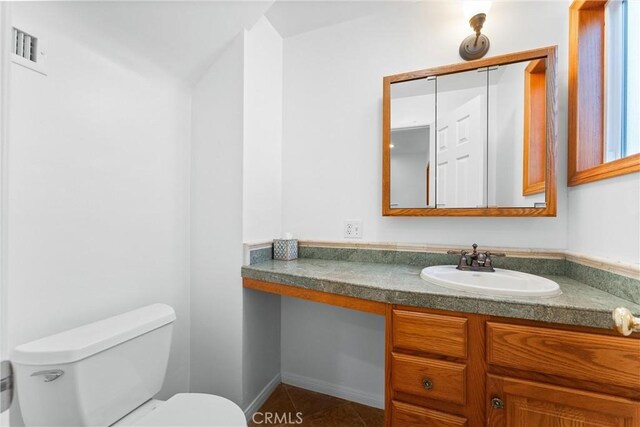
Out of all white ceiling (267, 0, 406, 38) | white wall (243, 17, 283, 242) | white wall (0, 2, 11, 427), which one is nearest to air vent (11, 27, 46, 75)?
white wall (0, 2, 11, 427)

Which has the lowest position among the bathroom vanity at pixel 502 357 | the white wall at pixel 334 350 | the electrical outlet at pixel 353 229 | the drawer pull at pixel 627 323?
the white wall at pixel 334 350

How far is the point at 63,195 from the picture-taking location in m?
1.07

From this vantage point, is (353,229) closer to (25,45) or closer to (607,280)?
(607,280)

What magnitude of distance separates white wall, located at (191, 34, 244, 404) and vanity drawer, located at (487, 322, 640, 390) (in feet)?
3.93

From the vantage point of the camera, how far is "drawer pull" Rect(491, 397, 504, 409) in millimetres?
908

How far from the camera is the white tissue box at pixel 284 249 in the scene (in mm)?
1694

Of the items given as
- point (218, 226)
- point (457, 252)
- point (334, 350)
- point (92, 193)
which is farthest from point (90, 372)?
point (457, 252)

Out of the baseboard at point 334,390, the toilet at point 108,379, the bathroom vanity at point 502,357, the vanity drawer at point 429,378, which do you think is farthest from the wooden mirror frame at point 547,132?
the toilet at point 108,379

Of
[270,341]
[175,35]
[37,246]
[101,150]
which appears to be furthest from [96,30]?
[270,341]

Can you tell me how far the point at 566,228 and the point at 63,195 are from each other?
223 centimetres

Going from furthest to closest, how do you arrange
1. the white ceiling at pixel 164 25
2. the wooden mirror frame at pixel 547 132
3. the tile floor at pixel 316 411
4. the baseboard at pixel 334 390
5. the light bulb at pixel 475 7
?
the baseboard at pixel 334 390 → the tile floor at pixel 316 411 → the light bulb at pixel 475 7 → the wooden mirror frame at pixel 547 132 → the white ceiling at pixel 164 25

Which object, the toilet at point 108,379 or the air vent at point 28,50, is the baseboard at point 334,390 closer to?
the toilet at point 108,379

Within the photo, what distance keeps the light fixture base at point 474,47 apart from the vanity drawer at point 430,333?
1.34 m

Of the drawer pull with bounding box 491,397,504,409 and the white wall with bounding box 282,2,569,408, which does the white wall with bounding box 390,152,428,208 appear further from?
the drawer pull with bounding box 491,397,504,409
